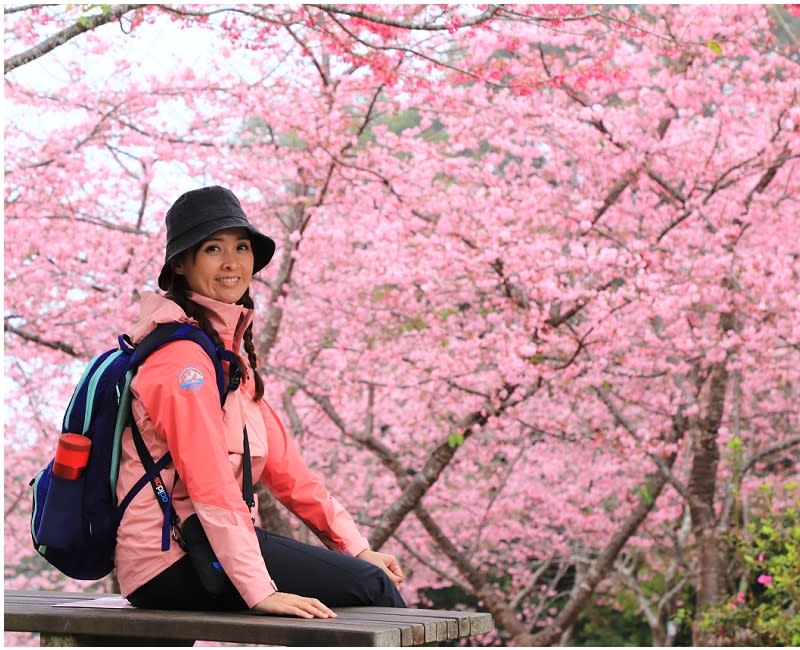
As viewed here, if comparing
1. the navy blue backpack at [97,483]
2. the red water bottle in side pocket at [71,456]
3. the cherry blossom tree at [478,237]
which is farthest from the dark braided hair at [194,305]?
the cherry blossom tree at [478,237]

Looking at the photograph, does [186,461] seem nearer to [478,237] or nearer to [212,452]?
[212,452]

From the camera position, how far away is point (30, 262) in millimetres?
8109

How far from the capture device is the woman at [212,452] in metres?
2.37

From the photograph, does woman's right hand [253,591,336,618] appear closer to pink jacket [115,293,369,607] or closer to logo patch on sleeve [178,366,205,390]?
pink jacket [115,293,369,607]

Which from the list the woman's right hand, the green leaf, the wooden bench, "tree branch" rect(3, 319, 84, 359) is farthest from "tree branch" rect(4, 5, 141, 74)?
the green leaf

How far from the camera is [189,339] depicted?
2500 mm

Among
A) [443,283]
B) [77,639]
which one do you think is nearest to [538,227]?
[443,283]

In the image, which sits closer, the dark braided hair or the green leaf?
the dark braided hair

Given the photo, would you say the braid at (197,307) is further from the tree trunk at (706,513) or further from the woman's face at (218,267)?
the tree trunk at (706,513)

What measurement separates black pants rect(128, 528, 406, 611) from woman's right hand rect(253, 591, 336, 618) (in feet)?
0.37

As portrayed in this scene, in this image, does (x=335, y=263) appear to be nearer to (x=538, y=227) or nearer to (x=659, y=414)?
(x=538, y=227)

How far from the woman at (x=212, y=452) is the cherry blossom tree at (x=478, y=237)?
3.59 meters

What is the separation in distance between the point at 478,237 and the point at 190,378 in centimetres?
475

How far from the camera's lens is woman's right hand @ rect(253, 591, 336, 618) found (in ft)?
7.67
